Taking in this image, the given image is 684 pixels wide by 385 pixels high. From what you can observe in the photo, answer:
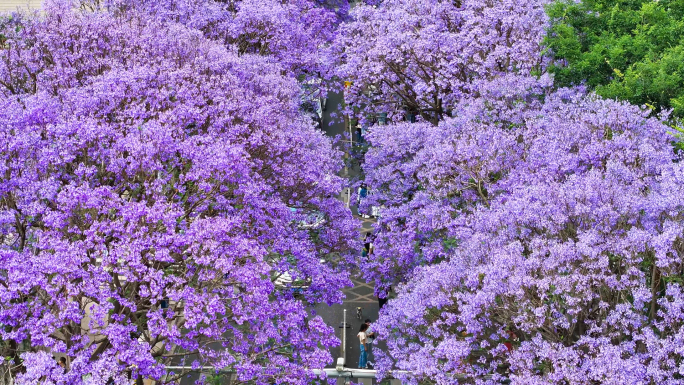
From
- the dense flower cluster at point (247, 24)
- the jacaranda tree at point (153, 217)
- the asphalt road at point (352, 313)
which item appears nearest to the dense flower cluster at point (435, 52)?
the dense flower cluster at point (247, 24)

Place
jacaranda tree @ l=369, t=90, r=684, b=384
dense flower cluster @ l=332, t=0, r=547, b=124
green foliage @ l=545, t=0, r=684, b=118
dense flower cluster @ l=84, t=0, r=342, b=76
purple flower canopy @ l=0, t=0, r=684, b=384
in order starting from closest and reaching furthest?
jacaranda tree @ l=369, t=90, r=684, b=384
purple flower canopy @ l=0, t=0, r=684, b=384
green foliage @ l=545, t=0, r=684, b=118
dense flower cluster @ l=332, t=0, r=547, b=124
dense flower cluster @ l=84, t=0, r=342, b=76

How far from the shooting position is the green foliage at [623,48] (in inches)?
947

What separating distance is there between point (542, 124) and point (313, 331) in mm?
9147

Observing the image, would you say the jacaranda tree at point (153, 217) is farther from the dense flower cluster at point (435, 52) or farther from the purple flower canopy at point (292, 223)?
the dense flower cluster at point (435, 52)

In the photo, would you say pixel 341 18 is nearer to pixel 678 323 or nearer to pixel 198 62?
pixel 198 62

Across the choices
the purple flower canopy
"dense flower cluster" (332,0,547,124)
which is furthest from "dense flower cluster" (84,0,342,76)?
the purple flower canopy

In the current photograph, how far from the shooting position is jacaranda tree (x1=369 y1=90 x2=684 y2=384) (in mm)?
16219

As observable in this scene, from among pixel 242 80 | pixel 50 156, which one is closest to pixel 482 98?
pixel 242 80

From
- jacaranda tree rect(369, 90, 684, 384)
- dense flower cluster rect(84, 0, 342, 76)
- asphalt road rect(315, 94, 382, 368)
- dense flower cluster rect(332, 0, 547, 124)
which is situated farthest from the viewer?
dense flower cluster rect(84, 0, 342, 76)

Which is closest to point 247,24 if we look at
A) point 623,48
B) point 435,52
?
point 435,52

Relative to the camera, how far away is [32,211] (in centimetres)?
1772

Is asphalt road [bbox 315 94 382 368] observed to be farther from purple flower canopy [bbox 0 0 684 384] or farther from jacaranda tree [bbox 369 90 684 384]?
jacaranda tree [bbox 369 90 684 384]

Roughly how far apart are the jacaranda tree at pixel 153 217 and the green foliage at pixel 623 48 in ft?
29.1

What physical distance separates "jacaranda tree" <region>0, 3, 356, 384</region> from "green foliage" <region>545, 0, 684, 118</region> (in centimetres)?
888
